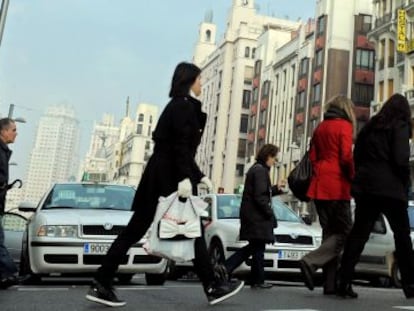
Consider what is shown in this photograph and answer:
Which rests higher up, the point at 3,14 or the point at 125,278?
the point at 3,14

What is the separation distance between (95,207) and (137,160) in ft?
425

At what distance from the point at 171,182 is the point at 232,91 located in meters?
78.7

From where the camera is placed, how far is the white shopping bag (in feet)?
17.7

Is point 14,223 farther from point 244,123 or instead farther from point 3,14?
point 244,123

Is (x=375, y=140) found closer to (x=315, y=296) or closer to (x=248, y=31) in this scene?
(x=315, y=296)

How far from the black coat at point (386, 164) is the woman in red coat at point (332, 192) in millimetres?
292

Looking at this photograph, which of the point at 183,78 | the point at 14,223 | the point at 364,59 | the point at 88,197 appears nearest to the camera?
the point at 183,78

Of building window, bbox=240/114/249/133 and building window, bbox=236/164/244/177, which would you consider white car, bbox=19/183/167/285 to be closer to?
building window, bbox=236/164/244/177

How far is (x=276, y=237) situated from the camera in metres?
10.4

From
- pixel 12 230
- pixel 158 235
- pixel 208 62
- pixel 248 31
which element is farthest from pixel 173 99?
pixel 208 62

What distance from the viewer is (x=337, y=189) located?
685 centimetres

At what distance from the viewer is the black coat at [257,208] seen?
862 centimetres

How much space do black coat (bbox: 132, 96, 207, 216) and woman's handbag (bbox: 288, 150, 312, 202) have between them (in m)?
1.93

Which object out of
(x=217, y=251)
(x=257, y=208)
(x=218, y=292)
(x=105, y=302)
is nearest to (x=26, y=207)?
(x=257, y=208)
